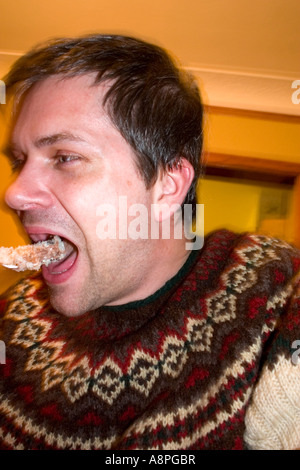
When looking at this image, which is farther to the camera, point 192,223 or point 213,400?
point 192,223

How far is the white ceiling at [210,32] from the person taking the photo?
184cm

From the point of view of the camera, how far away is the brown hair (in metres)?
0.77

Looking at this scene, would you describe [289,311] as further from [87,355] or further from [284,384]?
[87,355]

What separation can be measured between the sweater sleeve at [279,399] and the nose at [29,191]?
47 cm

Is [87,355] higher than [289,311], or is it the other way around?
[289,311]

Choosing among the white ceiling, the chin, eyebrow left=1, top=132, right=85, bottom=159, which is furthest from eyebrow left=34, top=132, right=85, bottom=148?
the white ceiling

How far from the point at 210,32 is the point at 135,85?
1456 mm

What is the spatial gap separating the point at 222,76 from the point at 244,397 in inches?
86.7

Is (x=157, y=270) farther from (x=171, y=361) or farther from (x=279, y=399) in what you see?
(x=279, y=399)

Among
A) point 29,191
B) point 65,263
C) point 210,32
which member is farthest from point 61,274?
point 210,32

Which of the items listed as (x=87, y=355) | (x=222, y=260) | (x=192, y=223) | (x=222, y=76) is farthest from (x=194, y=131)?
(x=222, y=76)

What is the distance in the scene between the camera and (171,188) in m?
0.84

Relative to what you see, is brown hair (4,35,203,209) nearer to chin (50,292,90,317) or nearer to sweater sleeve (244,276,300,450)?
chin (50,292,90,317)

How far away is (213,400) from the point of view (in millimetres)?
616
